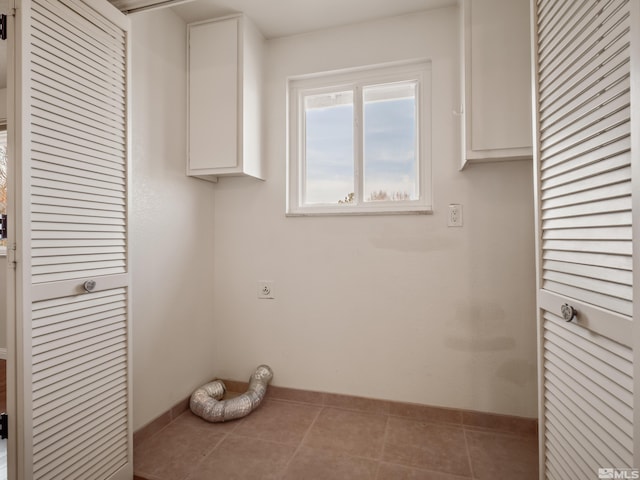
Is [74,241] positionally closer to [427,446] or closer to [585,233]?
[585,233]

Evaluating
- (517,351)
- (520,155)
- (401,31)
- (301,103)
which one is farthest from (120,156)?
(517,351)

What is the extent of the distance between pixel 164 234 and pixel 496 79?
6.32ft

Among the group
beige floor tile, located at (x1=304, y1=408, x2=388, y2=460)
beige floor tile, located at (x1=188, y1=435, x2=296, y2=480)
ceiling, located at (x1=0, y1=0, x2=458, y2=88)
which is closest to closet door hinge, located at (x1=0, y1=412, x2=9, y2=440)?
beige floor tile, located at (x1=188, y1=435, x2=296, y2=480)

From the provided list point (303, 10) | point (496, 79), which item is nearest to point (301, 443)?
point (496, 79)

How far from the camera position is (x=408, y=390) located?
207cm

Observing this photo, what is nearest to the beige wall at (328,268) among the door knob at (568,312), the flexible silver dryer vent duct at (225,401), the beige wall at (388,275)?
the beige wall at (388,275)

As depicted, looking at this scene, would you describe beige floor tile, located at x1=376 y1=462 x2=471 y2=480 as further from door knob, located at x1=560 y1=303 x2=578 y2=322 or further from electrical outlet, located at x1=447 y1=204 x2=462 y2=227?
electrical outlet, located at x1=447 y1=204 x2=462 y2=227

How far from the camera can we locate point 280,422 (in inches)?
78.0

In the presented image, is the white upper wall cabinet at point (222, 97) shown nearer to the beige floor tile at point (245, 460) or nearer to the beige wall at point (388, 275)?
the beige wall at point (388, 275)

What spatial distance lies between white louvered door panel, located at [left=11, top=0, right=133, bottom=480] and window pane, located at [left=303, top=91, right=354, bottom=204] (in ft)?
3.77

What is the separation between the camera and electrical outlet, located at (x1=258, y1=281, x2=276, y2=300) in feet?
7.58

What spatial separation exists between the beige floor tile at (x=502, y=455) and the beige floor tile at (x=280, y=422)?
863 mm

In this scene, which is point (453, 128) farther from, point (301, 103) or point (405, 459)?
point (405, 459)

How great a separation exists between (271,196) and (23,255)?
140cm
